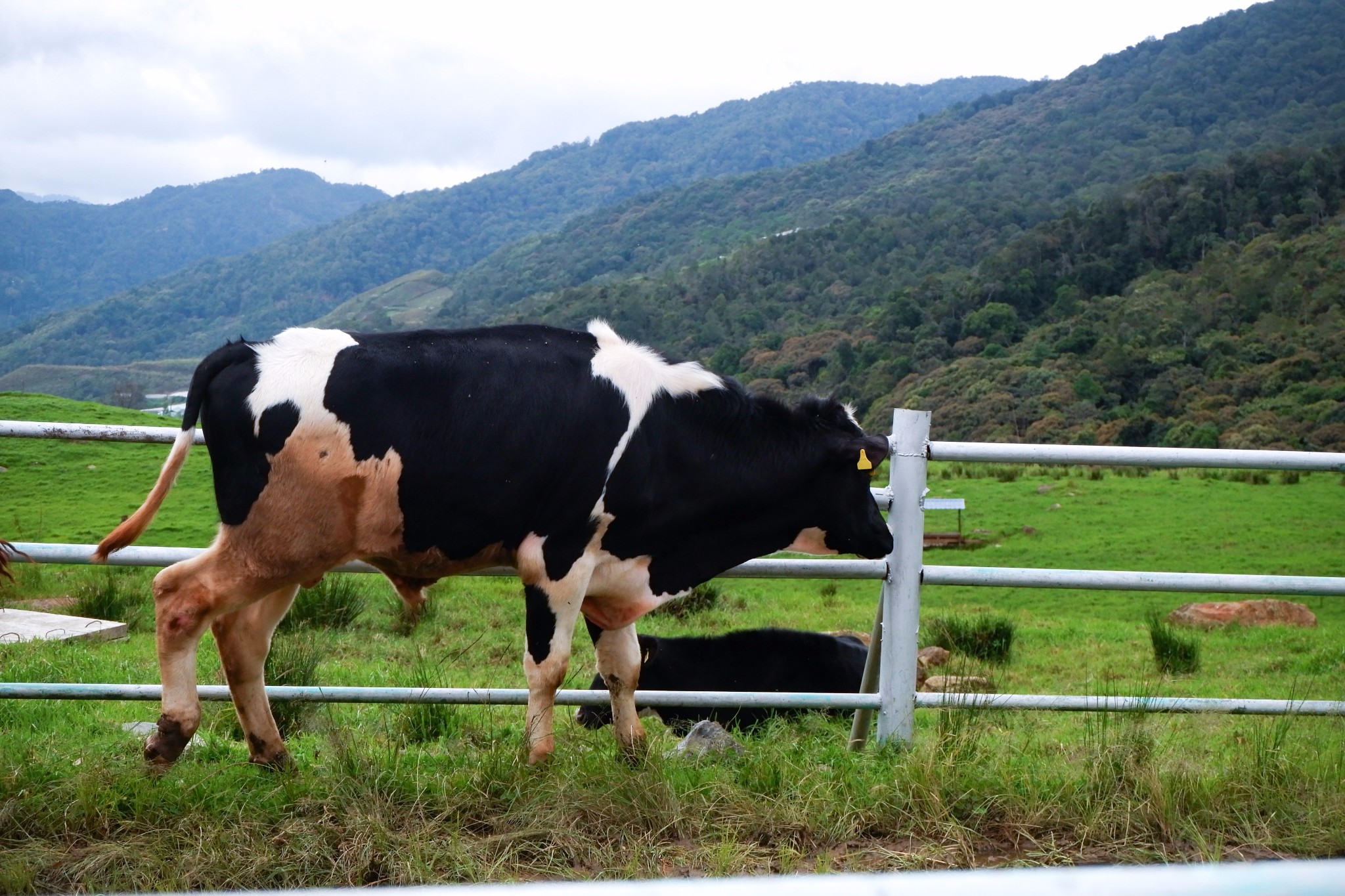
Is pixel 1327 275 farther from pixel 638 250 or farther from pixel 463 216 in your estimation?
pixel 463 216

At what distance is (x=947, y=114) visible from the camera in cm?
12088

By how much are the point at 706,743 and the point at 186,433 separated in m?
2.48

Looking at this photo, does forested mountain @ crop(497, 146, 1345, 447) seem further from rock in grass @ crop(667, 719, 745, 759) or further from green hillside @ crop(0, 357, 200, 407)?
green hillside @ crop(0, 357, 200, 407)

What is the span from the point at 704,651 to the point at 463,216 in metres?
155

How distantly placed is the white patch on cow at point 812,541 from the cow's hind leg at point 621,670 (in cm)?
86

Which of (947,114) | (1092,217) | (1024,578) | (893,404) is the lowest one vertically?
(893,404)

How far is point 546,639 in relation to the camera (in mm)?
4438

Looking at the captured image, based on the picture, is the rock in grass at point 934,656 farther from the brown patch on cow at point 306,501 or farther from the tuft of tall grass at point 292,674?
the brown patch on cow at point 306,501

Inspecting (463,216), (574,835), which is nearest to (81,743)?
(574,835)

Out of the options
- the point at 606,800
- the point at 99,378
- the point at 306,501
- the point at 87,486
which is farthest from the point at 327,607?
the point at 99,378

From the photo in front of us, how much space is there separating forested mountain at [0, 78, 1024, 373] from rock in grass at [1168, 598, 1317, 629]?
3415 inches

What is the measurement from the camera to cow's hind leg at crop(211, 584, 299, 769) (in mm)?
A: 4391

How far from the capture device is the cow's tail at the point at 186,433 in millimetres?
4199

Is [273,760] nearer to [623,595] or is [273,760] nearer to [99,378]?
[623,595]
